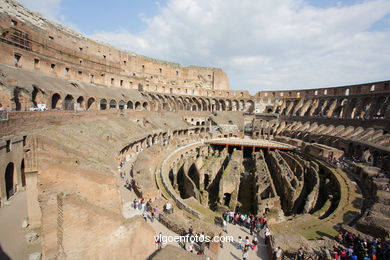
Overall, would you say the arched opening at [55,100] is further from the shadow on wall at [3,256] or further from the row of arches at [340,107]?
the row of arches at [340,107]

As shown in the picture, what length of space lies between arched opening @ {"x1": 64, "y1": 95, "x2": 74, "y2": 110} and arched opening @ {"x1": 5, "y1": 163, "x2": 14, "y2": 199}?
10.1m

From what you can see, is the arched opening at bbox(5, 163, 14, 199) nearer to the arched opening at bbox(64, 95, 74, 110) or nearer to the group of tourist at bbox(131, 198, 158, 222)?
the group of tourist at bbox(131, 198, 158, 222)

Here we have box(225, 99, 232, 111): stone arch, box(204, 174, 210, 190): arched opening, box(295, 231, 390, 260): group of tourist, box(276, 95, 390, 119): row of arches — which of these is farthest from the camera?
box(225, 99, 232, 111): stone arch

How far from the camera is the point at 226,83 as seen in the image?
51719 millimetres

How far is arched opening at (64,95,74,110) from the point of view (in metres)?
20.1

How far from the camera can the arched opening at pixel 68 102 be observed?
20062 millimetres

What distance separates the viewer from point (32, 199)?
8812mm

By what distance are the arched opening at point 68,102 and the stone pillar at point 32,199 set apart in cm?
1334

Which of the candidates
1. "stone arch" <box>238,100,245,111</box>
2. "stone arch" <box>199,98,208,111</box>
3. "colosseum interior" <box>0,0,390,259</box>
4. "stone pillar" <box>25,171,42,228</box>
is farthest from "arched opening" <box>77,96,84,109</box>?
"stone arch" <box>238,100,245,111</box>

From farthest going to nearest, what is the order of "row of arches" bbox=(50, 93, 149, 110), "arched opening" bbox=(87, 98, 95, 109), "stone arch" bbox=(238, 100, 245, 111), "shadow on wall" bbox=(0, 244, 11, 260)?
"stone arch" bbox=(238, 100, 245, 111) → "arched opening" bbox=(87, 98, 95, 109) → "row of arches" bbox=(50, 93, 149, 110) → "shadow on wall" bbox=(0, 244, 11, 260)

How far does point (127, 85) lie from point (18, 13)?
1484 cm

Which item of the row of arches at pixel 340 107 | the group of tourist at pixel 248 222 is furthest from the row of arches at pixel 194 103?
the group of tourist at pixel 248 222

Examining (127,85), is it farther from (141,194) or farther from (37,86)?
(141,194)

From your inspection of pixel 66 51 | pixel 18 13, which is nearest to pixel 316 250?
pixel 66 51
